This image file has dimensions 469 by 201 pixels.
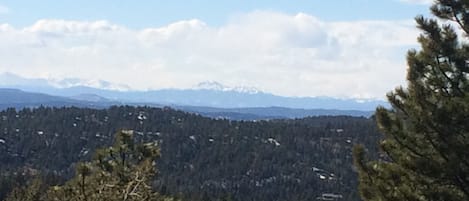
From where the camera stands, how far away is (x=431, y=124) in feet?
52.2

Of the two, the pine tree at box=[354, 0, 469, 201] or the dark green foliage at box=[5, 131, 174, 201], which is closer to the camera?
the dark green foliage at box=[5, 131, 174, 201]

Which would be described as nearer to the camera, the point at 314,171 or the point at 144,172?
the point at 144,172

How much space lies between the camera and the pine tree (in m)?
15.9

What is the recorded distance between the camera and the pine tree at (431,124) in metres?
15.9

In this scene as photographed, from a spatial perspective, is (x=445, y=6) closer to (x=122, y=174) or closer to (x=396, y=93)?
(x=396, y=93)

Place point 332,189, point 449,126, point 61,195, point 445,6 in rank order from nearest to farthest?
point 61,195 < point 449,126 < point 445,6 < point 332,189

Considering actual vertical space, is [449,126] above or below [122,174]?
above

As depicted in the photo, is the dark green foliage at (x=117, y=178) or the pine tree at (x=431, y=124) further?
the pine tree at (x=431, y=124)

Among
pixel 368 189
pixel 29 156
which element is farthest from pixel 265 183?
pixel 368 189

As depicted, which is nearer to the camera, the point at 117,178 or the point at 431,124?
the point at 117,178

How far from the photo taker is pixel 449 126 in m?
15.9

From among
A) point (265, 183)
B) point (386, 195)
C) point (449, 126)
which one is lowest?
Answer: point (265, 183)

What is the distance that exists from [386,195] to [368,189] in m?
0.79

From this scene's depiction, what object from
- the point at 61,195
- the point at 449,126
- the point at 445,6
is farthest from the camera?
the point at 445,6
